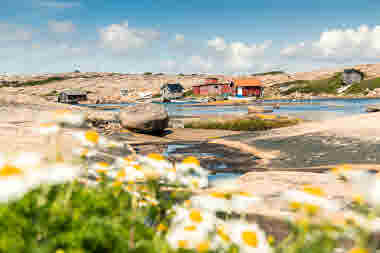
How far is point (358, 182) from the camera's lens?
2.16m

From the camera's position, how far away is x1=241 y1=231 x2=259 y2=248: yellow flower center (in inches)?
89.7

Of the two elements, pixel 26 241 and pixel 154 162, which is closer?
pixel 26 241

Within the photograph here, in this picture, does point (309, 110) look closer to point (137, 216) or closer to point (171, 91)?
point (137, 216)

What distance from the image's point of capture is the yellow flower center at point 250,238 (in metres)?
2.28

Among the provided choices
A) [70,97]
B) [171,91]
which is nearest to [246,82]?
[171,91]

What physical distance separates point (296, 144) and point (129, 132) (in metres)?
12.0

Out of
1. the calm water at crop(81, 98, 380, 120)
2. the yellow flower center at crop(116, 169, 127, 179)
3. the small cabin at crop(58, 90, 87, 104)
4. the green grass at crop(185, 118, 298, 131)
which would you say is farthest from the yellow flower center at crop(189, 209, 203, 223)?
the small cabin at crop(58, 90, 87, 104)

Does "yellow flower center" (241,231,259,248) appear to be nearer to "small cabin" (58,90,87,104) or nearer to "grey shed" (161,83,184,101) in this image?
"small cabin" (58,90,87,104)

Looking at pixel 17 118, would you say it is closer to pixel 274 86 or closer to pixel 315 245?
pixel 315 245

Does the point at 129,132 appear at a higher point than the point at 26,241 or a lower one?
lower

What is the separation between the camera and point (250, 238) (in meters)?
2.30

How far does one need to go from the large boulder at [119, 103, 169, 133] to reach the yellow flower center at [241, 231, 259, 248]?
22.6 m

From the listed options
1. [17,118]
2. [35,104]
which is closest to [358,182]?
[17,118]

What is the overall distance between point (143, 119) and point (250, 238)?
894 inches
